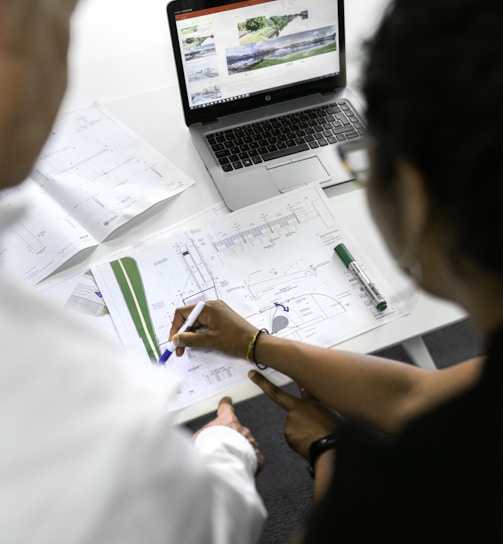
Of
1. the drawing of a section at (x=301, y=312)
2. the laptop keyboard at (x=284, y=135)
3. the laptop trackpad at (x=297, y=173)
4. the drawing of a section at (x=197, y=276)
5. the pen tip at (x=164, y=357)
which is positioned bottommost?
the drawing of a section at (x=301, y=312)

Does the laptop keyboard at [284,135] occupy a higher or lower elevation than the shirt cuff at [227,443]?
higher

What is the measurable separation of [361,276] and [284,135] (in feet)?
1.24

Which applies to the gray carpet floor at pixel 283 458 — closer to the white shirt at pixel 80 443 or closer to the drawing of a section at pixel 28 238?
the drawing of a section at pixel 28 238

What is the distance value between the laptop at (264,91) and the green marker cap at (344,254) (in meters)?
0.17

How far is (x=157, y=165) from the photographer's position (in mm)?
1238

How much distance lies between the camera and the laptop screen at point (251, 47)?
1.16m

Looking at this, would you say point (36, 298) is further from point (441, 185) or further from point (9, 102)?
point (441, 185)

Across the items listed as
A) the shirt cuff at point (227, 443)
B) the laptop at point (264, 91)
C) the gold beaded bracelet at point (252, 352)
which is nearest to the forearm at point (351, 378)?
the gold beaded bracelet at point (252, 352)

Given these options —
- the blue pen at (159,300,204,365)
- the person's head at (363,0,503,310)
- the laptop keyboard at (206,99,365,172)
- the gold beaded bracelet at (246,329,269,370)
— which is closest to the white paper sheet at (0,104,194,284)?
the laptop keyboard at (206,99,365,172)

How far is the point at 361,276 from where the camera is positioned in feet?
3.35

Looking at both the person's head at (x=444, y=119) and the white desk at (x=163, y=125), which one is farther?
the white desk at (x=163, y=125)

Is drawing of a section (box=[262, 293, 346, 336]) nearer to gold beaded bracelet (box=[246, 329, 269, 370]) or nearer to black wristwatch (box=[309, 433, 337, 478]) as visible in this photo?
gold beaded bracelet (box=[246, 329, 269, 370])

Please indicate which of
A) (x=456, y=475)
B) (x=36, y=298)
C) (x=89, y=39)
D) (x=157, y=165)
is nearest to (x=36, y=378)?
(x=36, y=298)

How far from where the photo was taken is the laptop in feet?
3.84
